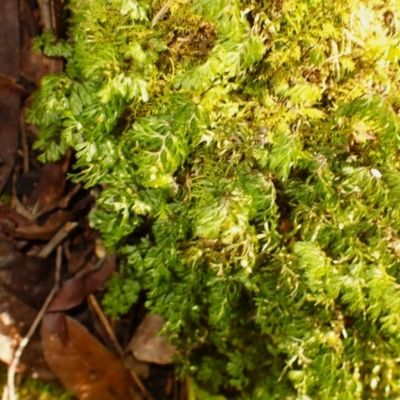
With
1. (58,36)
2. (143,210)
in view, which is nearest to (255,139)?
(143,210)

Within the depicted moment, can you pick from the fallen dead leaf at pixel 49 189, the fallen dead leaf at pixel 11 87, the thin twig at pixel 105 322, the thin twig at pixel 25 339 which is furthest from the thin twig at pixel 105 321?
Result: the fallen dead leaf at pixel 11 87

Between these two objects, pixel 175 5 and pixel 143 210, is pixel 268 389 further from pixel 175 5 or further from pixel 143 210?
pixel 175 5

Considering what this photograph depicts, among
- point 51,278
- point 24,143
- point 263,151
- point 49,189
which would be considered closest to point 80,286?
point 51,278

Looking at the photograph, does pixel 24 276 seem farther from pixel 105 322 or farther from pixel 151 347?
pixel 151 347

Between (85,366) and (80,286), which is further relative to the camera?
(80,286)

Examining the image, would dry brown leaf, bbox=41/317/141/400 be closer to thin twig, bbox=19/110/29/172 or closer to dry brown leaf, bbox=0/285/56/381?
dry brown leaf, bbox=0/285/56/381

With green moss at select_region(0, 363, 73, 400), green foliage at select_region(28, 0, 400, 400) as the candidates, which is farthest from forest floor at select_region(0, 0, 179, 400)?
green foliage at select_region(28, 0, 400, 400)

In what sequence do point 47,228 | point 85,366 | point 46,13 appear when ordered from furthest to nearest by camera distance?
point 47,228, point 85,366, point 46,13

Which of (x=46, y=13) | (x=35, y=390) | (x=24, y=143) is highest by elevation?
(x=46, y=13)
